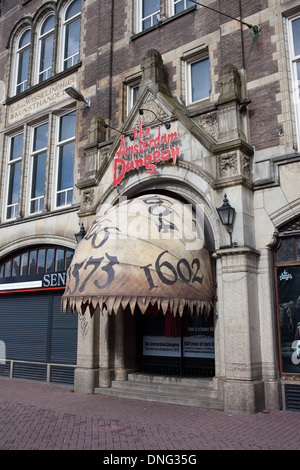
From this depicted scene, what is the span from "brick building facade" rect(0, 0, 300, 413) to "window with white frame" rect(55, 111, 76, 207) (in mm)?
67

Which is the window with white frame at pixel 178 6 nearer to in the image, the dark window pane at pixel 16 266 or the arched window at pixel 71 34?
the arched window at pixel 71 34

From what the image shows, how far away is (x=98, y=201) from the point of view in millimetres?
12688

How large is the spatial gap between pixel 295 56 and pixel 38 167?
1025 cm

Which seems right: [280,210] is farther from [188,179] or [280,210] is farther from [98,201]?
[98,201]

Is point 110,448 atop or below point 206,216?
below

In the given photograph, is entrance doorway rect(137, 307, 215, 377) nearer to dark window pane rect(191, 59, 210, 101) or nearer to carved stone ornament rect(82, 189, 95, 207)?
carved stone ornament rect(82, 189, 95, 207)

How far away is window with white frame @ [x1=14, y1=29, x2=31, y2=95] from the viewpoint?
18328 mm

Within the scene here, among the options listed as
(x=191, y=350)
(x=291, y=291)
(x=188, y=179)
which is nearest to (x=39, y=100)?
(x=188, y=179)

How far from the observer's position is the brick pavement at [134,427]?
21.9 feet

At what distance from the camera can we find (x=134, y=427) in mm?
7789

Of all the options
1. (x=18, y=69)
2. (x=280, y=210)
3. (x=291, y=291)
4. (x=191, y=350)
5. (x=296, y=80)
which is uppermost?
(x=18, y=69)
